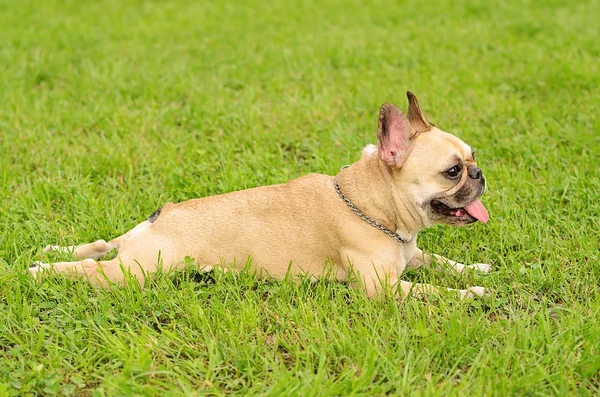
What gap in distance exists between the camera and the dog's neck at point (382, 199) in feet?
13.9

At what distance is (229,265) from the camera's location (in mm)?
4293

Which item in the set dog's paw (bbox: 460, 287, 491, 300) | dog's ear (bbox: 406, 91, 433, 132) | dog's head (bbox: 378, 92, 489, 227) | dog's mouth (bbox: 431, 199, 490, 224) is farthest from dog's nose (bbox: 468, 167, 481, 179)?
dog's paw (bbox: 460, 287, 491, 300)

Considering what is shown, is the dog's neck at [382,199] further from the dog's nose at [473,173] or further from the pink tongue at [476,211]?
the dog's nose at [473,173]

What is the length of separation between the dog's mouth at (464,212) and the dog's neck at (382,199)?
0.51 feet

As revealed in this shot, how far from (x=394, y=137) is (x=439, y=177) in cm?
37

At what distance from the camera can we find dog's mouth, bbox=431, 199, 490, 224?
422 centimetres

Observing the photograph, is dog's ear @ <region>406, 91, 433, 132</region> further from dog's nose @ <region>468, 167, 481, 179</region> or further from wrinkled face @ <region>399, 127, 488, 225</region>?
dog's nose @ <region>468, 167, 481, 179</region>

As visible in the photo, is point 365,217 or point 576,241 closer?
point 365,217

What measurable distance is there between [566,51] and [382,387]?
20.6 ft

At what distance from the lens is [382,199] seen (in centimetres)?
426

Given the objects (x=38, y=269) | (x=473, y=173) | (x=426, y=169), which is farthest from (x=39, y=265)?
(x=473, y=173)

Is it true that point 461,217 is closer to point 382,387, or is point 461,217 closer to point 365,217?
point 365,217

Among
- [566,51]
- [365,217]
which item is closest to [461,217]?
[365,217]

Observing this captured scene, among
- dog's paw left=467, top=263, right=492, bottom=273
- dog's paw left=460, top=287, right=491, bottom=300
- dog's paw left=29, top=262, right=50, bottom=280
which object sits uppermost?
dog's paw left=29, top=262, right=50, bottom=280
